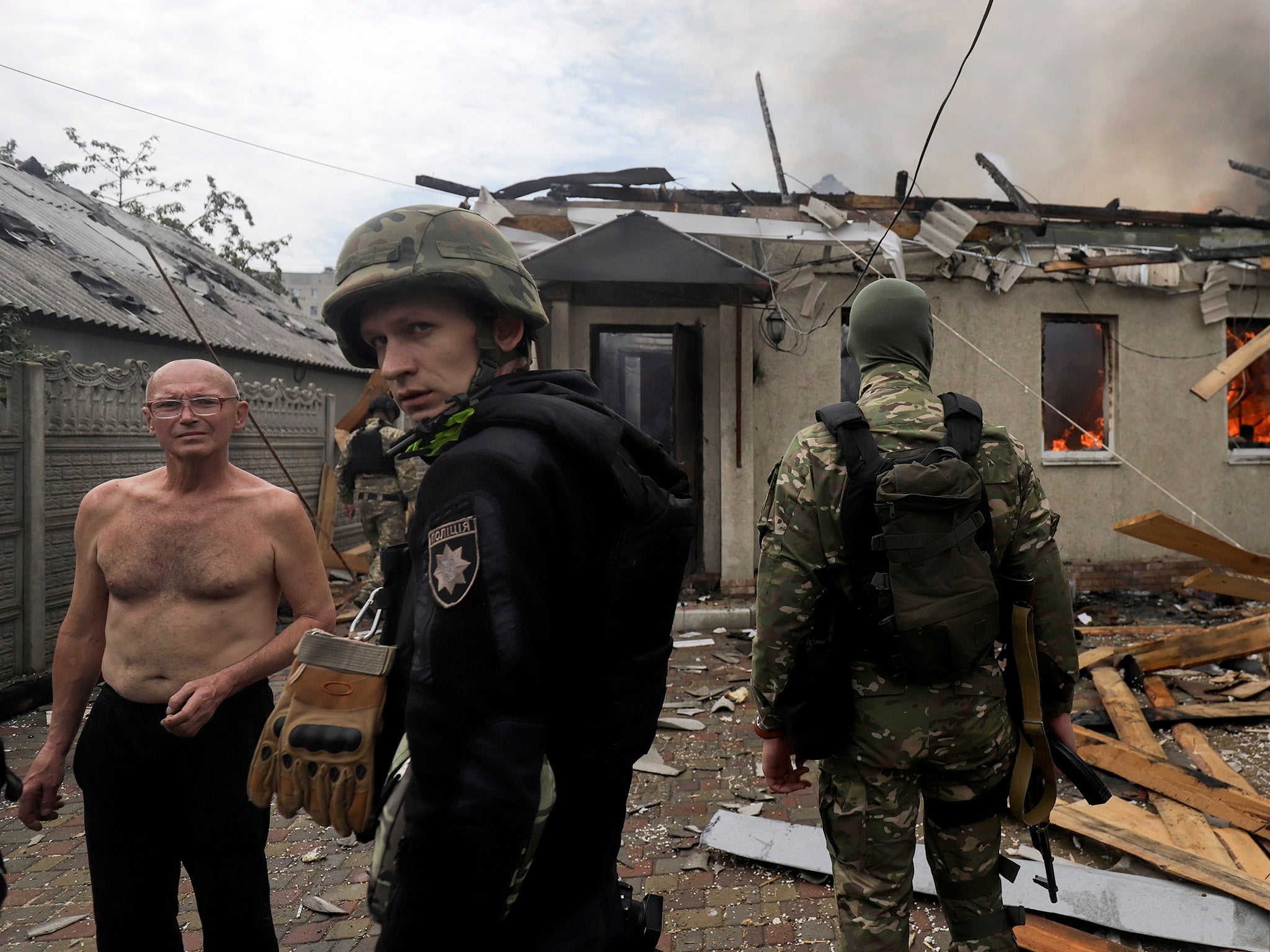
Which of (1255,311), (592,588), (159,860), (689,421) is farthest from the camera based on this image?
(1255,311)

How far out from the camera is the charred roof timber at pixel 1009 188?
8438 millimetres

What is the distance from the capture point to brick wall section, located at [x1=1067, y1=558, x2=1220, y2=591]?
8.55 m

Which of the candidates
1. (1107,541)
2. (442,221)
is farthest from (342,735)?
(1107,541)

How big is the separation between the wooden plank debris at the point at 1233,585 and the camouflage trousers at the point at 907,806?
3619mm

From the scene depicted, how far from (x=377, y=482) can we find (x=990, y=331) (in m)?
6.77

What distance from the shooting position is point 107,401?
6039 mm

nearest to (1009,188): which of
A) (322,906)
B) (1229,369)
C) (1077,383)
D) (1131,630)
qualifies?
(1077,383)

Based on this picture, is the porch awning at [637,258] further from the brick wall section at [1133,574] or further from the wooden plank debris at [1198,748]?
the brick wall section at [1133,574]

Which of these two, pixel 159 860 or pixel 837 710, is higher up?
pixel 837 710

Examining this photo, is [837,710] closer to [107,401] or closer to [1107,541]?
[107,401]

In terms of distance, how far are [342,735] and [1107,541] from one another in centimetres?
946

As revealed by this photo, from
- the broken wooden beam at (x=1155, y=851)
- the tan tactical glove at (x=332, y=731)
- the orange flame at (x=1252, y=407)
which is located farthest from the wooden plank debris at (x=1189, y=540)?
the orange flame at (x=1252, y=407)

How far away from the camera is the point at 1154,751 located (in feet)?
13.8

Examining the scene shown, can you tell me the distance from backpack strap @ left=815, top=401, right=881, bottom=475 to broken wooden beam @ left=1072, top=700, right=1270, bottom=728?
3821 mm
